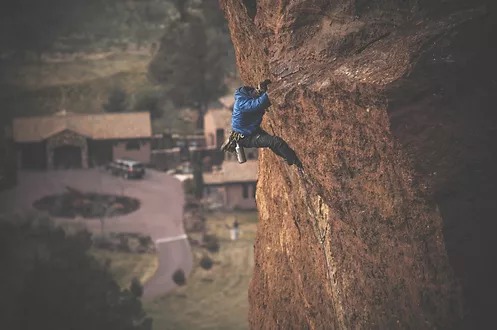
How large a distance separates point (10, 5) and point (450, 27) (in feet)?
227

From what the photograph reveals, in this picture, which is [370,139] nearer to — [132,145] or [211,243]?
[211,243]

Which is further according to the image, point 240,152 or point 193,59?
point 193,59

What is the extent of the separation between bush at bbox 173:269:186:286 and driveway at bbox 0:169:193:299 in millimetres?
1997

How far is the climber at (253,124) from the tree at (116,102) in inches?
2458

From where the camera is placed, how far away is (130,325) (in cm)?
4488

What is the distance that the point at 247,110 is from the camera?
1320 centimetres

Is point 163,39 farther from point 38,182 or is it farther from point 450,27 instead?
point 450,27

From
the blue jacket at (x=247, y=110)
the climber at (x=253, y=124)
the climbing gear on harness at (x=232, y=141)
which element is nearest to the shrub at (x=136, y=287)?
the climbing gear on harness at (x=232, y=141)

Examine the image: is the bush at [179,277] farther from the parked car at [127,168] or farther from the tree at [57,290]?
the parked car at [127,168]

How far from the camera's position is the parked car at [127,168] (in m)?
68.8

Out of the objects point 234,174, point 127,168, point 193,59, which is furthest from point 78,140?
point 234,174

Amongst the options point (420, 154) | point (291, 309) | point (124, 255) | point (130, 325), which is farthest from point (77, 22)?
point (420, 154)

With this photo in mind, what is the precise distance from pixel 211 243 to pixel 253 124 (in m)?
50.2

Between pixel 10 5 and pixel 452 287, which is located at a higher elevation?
pixel 10 5
